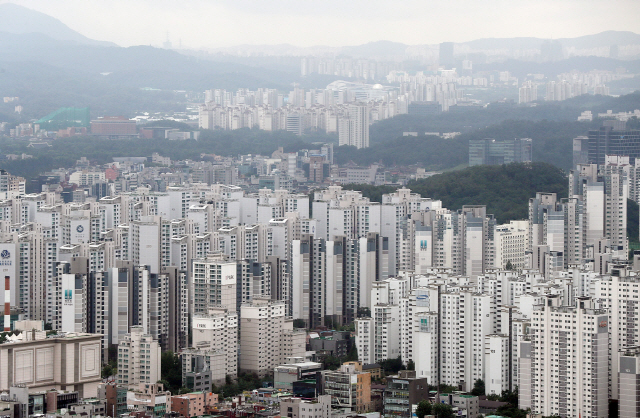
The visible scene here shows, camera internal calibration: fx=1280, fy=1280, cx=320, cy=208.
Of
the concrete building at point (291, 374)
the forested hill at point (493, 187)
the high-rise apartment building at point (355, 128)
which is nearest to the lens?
the concrete building at point (291, 374)

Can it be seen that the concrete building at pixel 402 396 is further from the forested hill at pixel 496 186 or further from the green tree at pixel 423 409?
the forested hill at pixel 496 186

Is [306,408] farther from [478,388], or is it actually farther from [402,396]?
[478,388]

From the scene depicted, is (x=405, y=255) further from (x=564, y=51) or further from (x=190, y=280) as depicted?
(x=564, y=51)

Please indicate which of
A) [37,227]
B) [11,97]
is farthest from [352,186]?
[11,97]

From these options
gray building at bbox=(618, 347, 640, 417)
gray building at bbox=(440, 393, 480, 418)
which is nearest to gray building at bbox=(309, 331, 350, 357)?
gray building at bbox=(440, 393, 480, 418)

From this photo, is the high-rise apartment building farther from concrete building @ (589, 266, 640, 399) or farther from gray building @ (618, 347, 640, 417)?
gray building @ (618, 347, 640, 417)

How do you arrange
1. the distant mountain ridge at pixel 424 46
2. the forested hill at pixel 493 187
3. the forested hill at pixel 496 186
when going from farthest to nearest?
the distant mountain ridge at pixel 424 46
the forested hill at pixel 496 186
the forested hill at pixel 493 187

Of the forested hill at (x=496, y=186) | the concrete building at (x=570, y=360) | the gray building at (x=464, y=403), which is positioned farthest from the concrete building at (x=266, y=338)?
the forested hill at (x=496, y=186)
